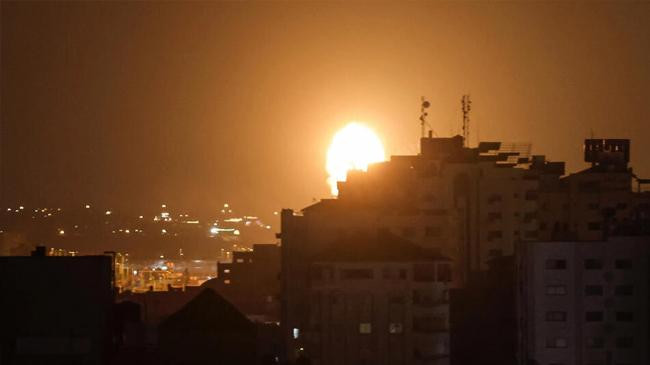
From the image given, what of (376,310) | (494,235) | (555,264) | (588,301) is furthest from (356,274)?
(494,235)

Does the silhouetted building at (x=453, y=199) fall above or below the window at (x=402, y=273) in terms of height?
above

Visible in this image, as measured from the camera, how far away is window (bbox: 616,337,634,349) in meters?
51.8

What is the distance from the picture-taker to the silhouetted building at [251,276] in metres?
77.6

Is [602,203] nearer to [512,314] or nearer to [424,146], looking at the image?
[424,146]

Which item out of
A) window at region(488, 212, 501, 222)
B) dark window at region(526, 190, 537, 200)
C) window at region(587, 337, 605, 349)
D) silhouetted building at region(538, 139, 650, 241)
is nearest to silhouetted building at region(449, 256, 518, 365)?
window at region(587, 337, 605, 349)

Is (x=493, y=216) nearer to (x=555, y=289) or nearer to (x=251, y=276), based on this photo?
(x=555, y=289)

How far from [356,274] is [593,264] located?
7.31m

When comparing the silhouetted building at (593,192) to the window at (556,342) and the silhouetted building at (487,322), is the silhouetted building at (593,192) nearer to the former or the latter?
the silhouetted building at (487,322)

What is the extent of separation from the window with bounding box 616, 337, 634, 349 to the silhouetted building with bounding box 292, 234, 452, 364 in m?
5.35

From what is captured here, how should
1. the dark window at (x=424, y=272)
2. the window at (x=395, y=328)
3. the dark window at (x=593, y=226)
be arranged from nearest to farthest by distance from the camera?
the window at (x=395, y=328) < the dark window at (x=424, y=272) < the dark window at (x=593, y=226)

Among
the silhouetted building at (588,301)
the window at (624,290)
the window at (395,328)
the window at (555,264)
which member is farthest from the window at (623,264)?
the window at (395,328)

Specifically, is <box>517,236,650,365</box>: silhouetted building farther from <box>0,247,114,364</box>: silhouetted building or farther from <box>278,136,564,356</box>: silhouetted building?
<box>0,247,114,364</box>: silhouetted building

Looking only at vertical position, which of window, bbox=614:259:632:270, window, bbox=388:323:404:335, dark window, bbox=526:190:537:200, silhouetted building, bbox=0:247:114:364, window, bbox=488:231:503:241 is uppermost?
dark window, bbox=526:190:537:200

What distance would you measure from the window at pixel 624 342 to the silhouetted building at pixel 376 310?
5351mm
